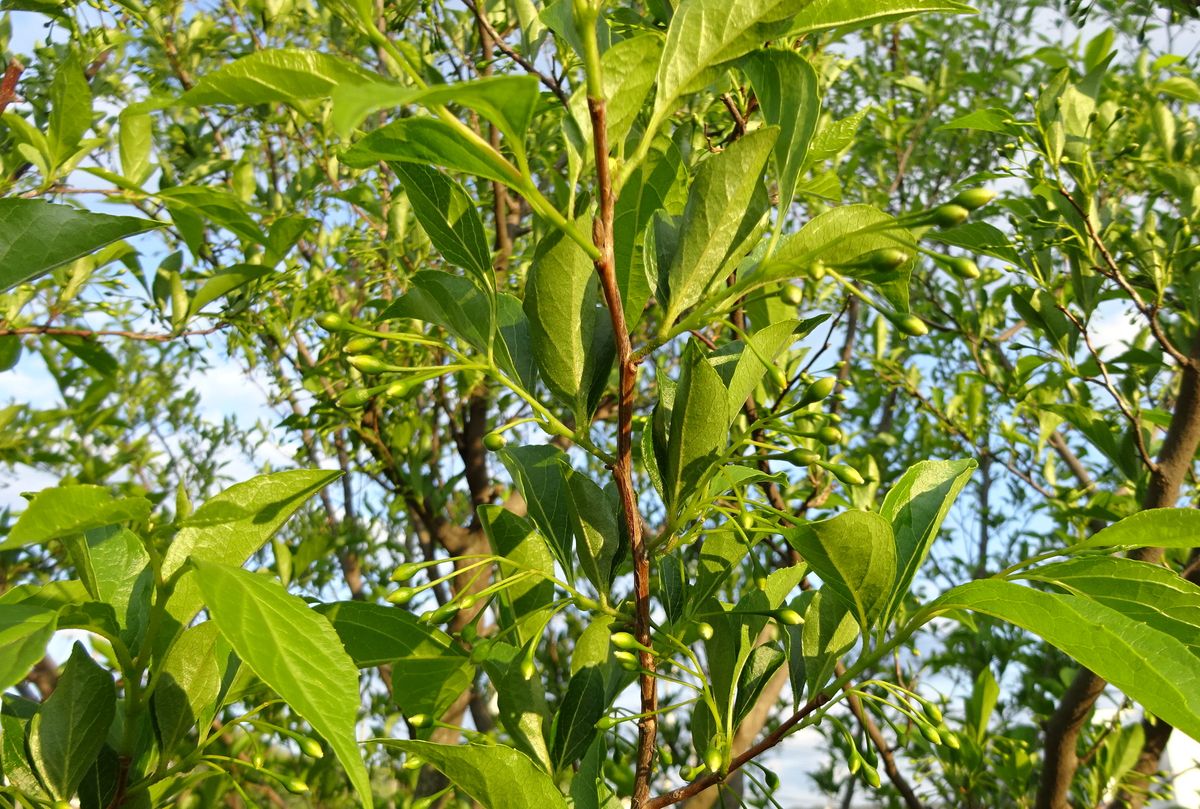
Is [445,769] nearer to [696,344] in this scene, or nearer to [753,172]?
[696,344]

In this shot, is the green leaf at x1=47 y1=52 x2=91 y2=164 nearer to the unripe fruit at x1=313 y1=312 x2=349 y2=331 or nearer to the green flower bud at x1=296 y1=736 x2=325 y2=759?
the unripe fruit at x1=313 y1=312 x2=349 y2=331

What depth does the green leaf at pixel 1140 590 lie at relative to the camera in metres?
0.60

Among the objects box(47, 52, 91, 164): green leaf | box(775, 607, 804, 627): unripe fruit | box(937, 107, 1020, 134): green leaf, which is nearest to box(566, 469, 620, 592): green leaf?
box(775, 607, 804, 627): unripe fruit

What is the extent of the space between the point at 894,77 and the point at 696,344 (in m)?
3.21

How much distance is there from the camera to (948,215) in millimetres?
528

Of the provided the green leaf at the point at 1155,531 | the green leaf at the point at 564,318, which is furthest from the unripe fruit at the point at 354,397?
the green leaf at the point at 1155,531

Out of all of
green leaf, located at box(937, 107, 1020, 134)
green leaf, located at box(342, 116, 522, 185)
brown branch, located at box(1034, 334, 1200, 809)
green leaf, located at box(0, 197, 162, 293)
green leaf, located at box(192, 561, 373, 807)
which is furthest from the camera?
brown branch, located at box(1034, 334, 1200, 809)

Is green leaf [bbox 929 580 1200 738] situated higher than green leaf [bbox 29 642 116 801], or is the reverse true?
green leaf [bbox 929 580 1200 738]

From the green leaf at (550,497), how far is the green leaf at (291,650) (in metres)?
0.27

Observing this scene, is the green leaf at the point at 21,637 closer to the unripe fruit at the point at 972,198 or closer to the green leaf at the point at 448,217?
the green leaf at the point at 448,217

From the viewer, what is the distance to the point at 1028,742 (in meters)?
2.19

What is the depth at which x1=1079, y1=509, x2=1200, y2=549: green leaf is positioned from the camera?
633mm

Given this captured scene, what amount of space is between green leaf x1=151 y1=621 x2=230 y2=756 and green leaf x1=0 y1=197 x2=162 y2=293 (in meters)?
0.31

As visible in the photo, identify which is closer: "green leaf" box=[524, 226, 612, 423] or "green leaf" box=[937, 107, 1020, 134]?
"green leaf" box=[524, 226, 612, 423]
